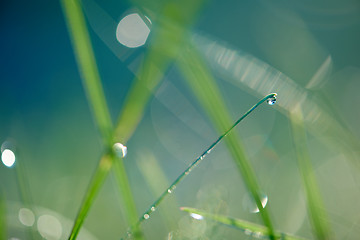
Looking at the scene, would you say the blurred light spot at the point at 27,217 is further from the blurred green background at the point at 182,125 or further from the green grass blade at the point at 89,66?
the green grass blade at the point at 89,66

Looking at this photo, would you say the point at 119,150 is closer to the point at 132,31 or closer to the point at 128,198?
Result: the point at 128,198

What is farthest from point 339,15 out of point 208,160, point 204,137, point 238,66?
point 238,66

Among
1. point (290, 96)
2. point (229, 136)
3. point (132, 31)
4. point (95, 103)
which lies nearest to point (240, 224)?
point (229, 136)

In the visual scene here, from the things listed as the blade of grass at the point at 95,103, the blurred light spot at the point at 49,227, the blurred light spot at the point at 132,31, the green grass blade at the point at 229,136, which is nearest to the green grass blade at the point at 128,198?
the blade of grass at the point at 95,103

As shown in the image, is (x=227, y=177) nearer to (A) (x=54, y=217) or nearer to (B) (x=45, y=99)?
(A) (x=54, y=217)

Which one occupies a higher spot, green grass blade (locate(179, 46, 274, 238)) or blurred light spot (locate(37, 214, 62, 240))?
green grass blade (locate(179, 46, 274, 238))

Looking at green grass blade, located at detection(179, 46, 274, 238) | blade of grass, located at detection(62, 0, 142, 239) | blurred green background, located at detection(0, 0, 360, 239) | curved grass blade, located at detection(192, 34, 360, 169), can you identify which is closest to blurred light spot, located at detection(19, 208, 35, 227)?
blurred green background, located at detection(0, 0, 360, 239)

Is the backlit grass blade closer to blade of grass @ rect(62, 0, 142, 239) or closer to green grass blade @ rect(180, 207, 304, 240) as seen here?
blade of grass @ rect(62, 0, 142, 239)

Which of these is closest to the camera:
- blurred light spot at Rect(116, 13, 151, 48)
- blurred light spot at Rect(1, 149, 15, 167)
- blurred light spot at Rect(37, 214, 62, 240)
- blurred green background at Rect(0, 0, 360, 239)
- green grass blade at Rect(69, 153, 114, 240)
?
green grass blade at Rect(69, 153, 114, 240)
